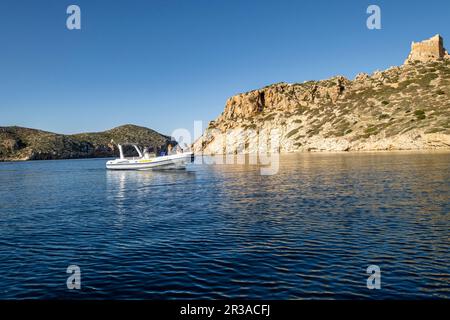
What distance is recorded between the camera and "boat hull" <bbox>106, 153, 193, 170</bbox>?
74.5 meters

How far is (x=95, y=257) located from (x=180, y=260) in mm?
3995

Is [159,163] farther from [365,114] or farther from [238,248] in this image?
[365,114]

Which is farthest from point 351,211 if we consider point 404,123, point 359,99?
point 359,99

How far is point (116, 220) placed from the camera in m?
24.2

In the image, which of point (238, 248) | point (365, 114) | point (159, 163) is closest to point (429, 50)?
point (365, 114)

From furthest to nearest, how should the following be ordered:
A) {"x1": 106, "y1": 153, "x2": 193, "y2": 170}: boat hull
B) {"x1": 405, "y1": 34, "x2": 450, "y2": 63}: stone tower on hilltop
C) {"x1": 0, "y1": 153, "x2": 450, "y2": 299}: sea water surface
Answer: {"x1": 405, "y1": 34, "x2": 450, "y2": 63}: stone tower on hilltop, {"x1": 106, "y1": 153, "x2": 193, "y2": 170}: boat hull, {"x1": 0, "y1": 153, "x2": 450, "y2": 299}: sea water surface

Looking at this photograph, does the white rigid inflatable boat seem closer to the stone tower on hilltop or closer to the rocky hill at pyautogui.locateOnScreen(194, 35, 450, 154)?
the rocky hill at pyautogui.locateOnScreen(194, 35, 450, 154)

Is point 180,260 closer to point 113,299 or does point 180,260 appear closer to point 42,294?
point 113,299

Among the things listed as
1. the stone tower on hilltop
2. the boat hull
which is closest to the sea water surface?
the boat hull

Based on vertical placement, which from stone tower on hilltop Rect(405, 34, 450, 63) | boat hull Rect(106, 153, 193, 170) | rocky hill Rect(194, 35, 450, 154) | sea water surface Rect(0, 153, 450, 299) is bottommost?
sea water surface Rect(0, 153, 450, 299)

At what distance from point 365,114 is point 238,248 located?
133 meters

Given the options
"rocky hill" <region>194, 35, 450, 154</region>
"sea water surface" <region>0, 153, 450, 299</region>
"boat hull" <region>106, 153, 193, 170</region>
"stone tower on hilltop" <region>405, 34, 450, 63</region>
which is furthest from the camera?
"stone tower on hilltop" <region>405, 34, 450, 63</region>

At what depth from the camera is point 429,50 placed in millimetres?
186000

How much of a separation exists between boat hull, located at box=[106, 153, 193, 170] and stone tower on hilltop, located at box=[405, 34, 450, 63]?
16142cm
